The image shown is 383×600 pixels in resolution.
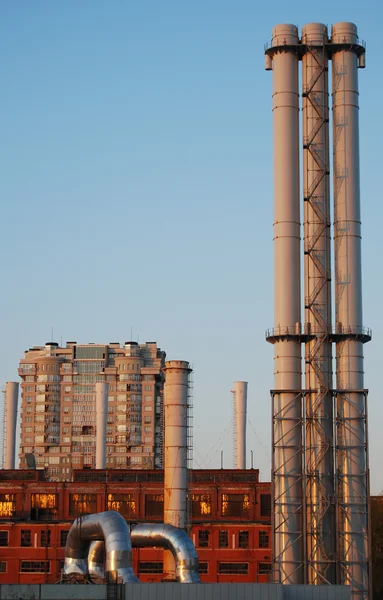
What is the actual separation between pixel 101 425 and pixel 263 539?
47349 mm

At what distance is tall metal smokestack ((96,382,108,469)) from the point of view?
441ft

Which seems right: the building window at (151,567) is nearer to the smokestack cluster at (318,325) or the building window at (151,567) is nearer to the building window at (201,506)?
the building window at (201,506)

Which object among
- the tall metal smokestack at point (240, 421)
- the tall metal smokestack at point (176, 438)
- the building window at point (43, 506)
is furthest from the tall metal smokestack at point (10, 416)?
the tall metal smokestack at point (176, 438)

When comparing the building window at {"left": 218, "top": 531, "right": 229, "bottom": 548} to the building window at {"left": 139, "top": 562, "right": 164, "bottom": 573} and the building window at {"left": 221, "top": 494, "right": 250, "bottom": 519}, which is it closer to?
the building window at {"left": 221, "top": 494, "right": 250, "bottom": 519}

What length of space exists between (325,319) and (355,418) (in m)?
6.89

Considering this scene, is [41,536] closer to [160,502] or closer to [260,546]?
[160,502]

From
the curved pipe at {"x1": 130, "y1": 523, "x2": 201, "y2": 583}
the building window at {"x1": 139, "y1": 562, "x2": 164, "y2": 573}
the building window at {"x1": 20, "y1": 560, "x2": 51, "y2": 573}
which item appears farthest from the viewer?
the building window at {"x1": 20, "y1": 560, "x2": 51, "y2": 573}

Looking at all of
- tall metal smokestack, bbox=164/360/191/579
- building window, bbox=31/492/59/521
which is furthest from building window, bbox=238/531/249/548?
building window, bbox=31/492/59/521

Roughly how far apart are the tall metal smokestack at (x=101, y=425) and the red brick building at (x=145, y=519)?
2229 centimetres

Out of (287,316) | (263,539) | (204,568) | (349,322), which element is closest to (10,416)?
(204,568)

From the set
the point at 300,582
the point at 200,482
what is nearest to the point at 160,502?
the point at 200,482

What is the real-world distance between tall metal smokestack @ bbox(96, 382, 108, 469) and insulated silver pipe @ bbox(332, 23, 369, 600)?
65.6 metres

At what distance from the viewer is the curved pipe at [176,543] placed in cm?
6159

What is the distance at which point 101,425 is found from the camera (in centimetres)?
14200
